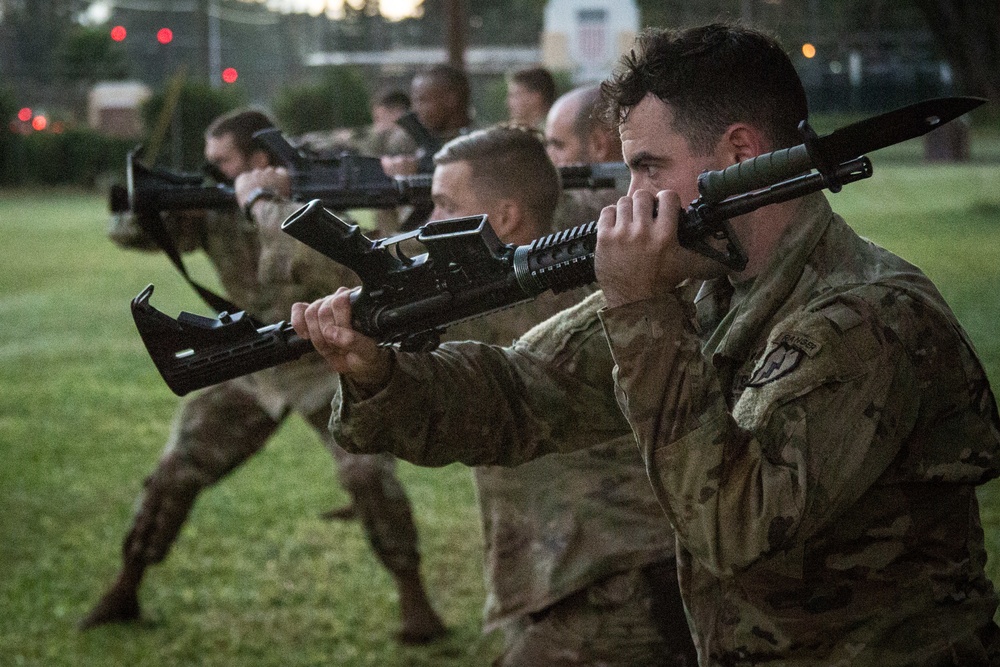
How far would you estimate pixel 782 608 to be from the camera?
7.14ft

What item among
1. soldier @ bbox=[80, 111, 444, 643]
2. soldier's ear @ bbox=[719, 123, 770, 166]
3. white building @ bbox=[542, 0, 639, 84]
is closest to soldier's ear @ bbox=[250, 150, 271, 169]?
soldier @ bbox=[80, 111, 444, 643]

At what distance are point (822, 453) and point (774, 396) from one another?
11 cm

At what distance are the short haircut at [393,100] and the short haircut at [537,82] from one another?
1987mm

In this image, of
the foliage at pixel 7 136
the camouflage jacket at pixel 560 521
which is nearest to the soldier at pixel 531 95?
the camouflage jacket at pixel 560 521

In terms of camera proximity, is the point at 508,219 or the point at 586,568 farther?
the point at 508,219

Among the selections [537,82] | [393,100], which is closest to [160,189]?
[537,82]

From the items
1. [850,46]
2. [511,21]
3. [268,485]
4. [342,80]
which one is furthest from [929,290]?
[511,21]

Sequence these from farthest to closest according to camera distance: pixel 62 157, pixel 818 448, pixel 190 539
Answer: pixel 62 157
pixel 190 539
pixel 818 448

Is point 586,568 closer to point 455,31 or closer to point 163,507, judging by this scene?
point 163,507

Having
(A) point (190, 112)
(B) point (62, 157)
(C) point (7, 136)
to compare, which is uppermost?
(A) point (190, 112)

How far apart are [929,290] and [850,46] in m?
15.9

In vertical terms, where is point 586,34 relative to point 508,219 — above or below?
below

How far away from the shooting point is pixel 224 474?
6.06 metres

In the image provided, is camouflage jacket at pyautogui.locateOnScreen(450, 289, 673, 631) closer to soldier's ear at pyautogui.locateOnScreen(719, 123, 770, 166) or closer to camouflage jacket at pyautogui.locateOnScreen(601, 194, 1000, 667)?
camouflage jacket at pyautogui.locateOnScreen(601, 194, 1000, 667)
